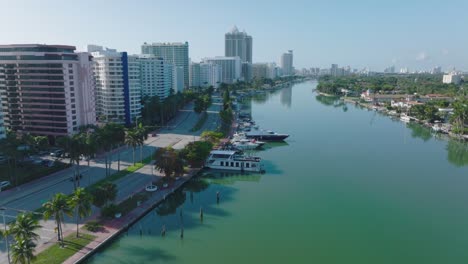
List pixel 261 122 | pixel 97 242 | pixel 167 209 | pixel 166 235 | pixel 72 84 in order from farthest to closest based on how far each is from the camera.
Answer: pixel 261 122
pixel 72 84
pixel 167 209
pixel 166 235
pixel 97 242

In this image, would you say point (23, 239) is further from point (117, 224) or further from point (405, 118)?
point (405, 118)

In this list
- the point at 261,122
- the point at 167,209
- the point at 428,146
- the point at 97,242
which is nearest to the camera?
the point at 97,242

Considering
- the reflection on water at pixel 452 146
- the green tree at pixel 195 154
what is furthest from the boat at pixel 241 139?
the reflection on water at pixel 452 146

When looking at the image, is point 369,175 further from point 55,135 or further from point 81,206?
point 55,135

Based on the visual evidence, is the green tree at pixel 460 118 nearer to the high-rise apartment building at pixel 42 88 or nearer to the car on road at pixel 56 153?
the high-rise apartment building at pixel 42 88

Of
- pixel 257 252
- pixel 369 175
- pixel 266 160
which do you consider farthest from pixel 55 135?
pixel 369 175

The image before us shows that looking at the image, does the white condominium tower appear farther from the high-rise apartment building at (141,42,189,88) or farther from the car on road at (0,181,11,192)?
the high-rise apartment building at (141,42,189,88)

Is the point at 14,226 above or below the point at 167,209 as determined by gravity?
above
